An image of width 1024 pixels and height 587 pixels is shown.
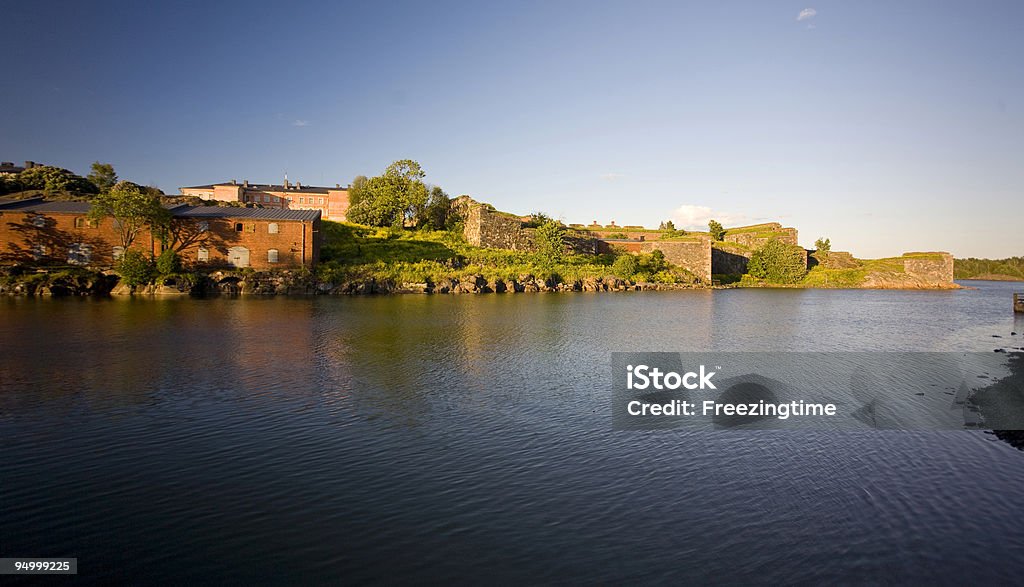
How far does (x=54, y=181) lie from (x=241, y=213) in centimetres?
3499

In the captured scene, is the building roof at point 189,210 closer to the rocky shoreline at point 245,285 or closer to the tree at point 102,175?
the rocky shoreline at point 245,285

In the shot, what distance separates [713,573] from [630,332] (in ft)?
71.2

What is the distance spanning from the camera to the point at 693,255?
7931 centimetres

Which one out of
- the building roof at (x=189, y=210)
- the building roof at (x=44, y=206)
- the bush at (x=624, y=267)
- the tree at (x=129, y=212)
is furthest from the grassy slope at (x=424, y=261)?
the building roof at (x=44, y=206)

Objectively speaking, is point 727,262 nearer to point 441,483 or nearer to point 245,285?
point 245,285

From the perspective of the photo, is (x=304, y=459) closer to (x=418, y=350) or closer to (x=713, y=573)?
(x=713, y=573)

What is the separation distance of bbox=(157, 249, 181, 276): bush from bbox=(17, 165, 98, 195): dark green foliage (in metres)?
27.5

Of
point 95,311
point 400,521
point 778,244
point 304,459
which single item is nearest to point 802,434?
point 400,521

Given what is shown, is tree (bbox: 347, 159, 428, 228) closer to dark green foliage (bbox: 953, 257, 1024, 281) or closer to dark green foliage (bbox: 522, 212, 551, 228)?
dark green foliage (bbox: 522, 212, 551, 228)

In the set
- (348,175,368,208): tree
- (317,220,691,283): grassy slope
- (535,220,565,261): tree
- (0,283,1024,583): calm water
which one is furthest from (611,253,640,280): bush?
(0,283,1024,583): calm water

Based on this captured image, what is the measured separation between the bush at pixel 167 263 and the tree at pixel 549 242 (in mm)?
39853

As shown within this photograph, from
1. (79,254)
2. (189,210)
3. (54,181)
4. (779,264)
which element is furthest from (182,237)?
(779,264)

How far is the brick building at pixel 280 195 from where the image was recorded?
99.4 m

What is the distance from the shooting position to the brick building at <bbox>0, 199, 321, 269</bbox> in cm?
4800
